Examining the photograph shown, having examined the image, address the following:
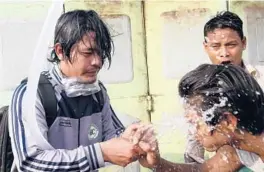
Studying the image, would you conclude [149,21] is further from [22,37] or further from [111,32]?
[22,37]

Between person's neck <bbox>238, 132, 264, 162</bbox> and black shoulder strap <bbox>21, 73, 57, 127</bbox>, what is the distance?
2.55 feet

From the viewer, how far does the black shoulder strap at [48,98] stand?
88.6 inches

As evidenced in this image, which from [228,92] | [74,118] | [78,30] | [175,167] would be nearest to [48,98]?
[74,118]

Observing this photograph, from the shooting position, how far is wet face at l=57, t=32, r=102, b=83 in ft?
7.52

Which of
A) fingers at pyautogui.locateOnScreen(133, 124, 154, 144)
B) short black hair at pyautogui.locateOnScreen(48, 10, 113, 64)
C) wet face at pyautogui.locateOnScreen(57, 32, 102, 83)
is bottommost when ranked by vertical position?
fingers at pyautogui.locateOnScreen(133, 124, 154, 144)

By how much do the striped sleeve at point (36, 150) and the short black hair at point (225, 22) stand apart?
0.72 m

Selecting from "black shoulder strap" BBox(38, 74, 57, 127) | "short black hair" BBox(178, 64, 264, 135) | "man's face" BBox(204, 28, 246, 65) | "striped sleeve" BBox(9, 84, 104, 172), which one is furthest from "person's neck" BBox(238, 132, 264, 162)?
"black shoulder strap" BBox(38, 74, 57, 127)

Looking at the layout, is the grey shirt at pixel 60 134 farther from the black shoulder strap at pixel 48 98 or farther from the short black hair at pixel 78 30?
the short black hair at pixel 78 30

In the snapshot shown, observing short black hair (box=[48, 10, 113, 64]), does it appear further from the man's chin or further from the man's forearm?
the man's forearm

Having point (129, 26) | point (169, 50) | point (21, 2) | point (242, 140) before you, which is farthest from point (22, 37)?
point (242, 140)

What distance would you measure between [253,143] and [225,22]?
0.52m

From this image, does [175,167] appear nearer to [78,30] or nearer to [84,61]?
[84,61]

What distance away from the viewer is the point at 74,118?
229 centimetres

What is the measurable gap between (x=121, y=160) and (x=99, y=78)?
0.34m
